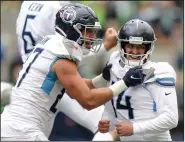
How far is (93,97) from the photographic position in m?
4.92

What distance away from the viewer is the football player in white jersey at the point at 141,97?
16.6ft

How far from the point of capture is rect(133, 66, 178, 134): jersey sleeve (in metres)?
5.05

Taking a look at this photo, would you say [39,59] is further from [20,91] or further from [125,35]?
[125,35]

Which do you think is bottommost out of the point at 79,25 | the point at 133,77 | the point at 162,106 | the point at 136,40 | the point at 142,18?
the point at 142,18

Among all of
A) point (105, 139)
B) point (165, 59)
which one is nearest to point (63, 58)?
point (105, 139)

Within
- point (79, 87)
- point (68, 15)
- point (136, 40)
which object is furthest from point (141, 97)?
point (68, 15)

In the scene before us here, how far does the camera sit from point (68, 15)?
16.8ft

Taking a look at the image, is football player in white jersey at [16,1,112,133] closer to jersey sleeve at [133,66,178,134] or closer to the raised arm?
jersey sleeve at [133,66,178,134]

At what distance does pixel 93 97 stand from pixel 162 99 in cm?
50

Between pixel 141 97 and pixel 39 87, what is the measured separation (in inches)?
28.9

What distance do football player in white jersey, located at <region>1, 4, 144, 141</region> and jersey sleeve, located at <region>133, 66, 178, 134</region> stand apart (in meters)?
0.17

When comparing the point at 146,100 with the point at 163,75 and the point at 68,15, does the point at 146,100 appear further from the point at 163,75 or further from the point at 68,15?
the point at 68,15

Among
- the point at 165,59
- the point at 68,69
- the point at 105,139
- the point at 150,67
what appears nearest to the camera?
the point at 68,69

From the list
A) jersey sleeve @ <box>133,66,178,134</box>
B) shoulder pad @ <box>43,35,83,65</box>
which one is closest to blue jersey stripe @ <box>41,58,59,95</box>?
shoulder pad @ <box>43,35,83,65</box>
